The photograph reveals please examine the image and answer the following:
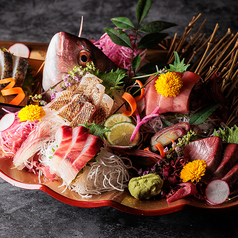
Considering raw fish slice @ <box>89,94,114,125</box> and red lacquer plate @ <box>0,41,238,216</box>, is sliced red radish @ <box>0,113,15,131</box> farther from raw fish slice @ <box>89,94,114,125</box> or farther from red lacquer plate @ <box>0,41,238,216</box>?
raw fish slice @ <box>89,94,114,125</box>

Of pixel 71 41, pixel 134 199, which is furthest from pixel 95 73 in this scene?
pixel 134 199

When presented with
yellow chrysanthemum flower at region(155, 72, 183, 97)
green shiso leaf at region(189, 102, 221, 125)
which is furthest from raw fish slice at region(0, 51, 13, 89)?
green shiso leaf at region(189, 102, 221, 125)

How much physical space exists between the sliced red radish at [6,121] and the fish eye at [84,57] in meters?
0.79

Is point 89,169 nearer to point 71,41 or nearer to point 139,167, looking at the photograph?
point 139,167

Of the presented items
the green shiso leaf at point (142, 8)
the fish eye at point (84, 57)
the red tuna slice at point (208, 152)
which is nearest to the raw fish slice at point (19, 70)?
the fish eye at point (84, 57)

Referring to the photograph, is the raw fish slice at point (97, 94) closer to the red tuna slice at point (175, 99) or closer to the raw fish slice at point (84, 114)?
the raw fish slice at point (84, 114)

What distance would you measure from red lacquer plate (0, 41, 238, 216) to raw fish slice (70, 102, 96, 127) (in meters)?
0.51

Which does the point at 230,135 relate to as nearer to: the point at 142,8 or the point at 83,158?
the point at 83,158

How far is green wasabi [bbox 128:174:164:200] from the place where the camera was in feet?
6.37

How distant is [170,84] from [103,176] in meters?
0.93

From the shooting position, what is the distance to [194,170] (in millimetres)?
1956

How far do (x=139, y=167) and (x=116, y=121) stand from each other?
437 millimetres

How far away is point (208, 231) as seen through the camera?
214 cm

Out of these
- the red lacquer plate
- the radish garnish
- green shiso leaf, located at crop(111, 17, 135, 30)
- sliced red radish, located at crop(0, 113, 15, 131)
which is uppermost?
green shiso leaf, located at crop(111, 17, 135, 30)
